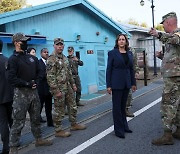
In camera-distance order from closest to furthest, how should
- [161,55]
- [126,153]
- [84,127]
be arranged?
[126,153] → [161,55] → [84,127]

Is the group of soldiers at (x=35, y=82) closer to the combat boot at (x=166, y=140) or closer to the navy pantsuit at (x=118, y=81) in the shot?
the combat boot at (x=166, y=140)

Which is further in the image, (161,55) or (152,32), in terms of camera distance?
(161,55)

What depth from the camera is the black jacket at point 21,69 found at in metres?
4.33

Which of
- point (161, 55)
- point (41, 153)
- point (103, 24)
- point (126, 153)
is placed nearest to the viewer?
point (126, 153)

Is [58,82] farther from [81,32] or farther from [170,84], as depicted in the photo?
[81,32]

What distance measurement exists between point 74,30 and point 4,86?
23.0ft

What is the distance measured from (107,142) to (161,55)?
188 cm

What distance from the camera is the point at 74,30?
444 inches

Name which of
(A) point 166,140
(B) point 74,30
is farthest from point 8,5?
(A) point 166,140

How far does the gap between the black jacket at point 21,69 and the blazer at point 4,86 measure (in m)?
0.28

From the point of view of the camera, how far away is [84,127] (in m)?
6.00

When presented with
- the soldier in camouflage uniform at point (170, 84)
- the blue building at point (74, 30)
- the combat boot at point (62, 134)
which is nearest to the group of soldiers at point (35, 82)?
the soldier in camouflage uniform at point (170, 84)

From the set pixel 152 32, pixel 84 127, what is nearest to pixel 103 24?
pixel 84 127

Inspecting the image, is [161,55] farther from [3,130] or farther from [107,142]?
[3,130]
